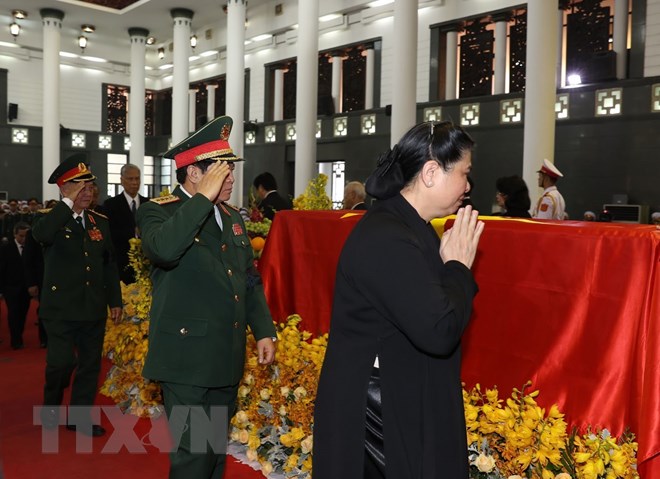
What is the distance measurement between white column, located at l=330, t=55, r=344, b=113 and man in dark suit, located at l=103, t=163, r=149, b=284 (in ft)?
33.9

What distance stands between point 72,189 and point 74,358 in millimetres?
1028

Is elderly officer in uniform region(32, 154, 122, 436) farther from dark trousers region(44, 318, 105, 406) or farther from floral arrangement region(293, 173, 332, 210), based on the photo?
floral arrangement region(293, 173, 332, 210)

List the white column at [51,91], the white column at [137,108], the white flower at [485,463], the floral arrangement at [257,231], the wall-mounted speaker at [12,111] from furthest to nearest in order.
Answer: the wall-mounted speaker at [12,111] < the white column at [137,108] < the white column at [51,91] < the floral arrangement at [257,231] < the white flower at [485,463]

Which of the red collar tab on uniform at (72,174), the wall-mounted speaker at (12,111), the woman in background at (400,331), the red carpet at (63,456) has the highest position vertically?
the wall-mounted speaker at (12,111)

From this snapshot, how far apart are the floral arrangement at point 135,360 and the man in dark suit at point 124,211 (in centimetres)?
134

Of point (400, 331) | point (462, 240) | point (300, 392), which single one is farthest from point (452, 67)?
point (400, 331)

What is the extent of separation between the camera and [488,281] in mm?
2633

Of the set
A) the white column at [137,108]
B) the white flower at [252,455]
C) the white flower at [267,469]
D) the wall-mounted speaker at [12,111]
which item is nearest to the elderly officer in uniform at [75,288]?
the white flower at [252,455]

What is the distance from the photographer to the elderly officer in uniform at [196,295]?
217 centimetres

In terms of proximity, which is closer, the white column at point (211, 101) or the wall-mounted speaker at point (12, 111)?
the wall-mounted speaker at point (12, 111)

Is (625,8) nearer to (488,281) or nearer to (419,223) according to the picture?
(488,281)

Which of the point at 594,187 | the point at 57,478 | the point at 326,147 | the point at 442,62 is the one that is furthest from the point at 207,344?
the point at 326,147

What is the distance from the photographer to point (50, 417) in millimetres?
4051

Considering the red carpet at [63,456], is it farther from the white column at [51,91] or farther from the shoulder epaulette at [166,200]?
the white column at [51,91]
